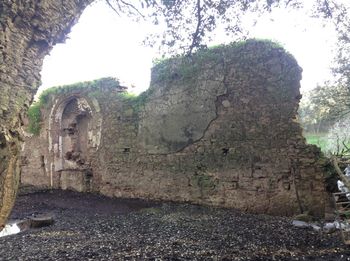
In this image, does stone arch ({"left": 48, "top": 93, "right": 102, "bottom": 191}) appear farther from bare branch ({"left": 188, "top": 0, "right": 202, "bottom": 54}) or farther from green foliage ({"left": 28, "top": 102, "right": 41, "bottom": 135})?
bare branch ({"left": 188, "top": 0, "right": 202, "bottom": 54})

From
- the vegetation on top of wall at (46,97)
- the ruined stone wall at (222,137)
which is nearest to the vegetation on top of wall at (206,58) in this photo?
the ruined stone wall at (222,137)

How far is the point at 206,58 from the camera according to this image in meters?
8.30

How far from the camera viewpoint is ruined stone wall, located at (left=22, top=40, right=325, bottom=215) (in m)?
7.07

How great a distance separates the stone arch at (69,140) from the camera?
38.5ft

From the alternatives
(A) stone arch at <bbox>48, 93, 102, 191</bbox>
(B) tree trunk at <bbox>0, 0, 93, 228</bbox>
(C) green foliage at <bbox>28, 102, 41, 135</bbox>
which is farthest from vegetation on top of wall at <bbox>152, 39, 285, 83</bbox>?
(C) green foliage at <bbox>28, 102, 41, 135</bbox>

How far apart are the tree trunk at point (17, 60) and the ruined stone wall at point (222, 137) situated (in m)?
5.12

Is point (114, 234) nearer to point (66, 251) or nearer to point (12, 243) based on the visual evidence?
point (66, 251)

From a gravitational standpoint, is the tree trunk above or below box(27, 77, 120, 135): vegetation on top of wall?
below

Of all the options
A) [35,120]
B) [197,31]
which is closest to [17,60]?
[197,31]

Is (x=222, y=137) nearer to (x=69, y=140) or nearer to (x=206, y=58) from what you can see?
(x=206, y=58)

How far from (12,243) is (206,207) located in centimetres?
426

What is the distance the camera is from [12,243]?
5660 mm

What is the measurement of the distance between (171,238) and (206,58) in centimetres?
467

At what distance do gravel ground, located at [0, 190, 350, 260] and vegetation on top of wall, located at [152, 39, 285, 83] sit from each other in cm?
334
